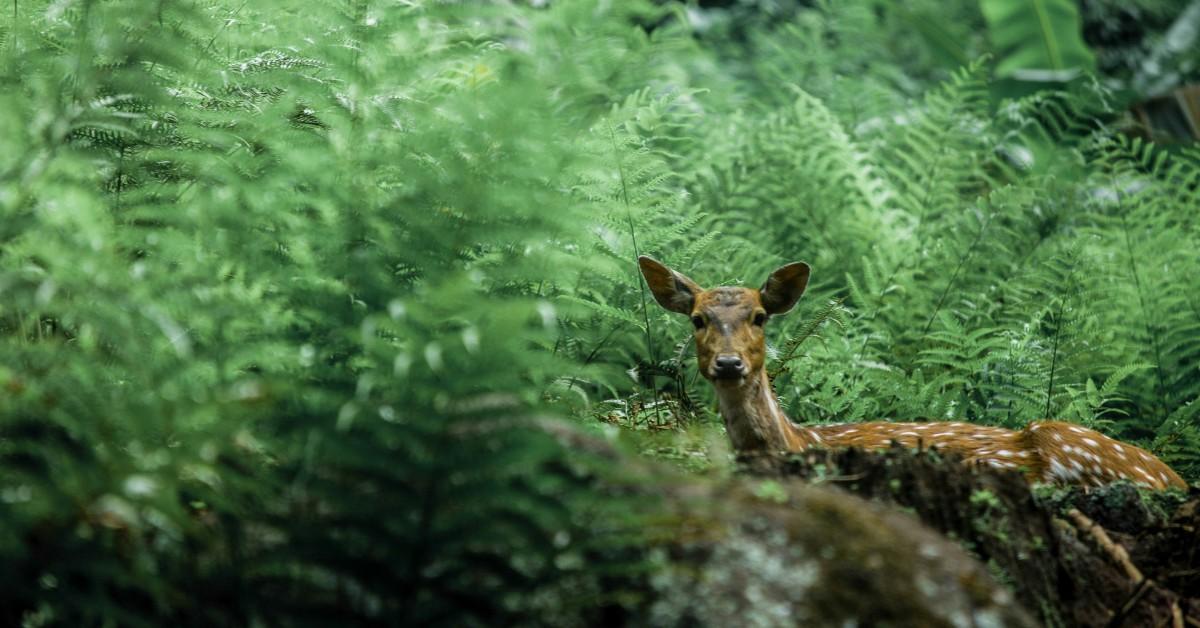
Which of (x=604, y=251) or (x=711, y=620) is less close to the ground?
(x=711, y=620)

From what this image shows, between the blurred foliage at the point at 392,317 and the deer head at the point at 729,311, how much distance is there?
183mm

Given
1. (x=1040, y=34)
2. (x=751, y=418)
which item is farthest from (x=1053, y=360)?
(x=1040, y=34)

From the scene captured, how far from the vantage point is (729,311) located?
4.45 metres

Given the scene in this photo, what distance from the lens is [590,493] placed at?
2.04 metres

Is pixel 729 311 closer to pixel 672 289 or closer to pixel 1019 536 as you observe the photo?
pixel 672 289

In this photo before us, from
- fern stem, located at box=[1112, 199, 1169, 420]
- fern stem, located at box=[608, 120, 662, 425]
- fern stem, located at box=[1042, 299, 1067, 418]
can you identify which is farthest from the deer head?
fern stem, located at box=[1112, 199, 1169, 420]

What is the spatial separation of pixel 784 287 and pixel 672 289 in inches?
16.7

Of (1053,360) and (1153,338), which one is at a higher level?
(1053,360)

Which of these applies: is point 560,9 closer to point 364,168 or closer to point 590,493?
point 364,168

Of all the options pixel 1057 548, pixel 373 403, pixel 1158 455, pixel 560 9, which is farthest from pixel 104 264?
pixel 1158 455

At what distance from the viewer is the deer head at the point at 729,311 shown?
14.1 feet

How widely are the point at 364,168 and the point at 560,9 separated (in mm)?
2583

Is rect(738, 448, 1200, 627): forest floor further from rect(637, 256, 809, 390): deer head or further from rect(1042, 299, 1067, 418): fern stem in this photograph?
rect(1042, 299, 1067, 418): fern stem

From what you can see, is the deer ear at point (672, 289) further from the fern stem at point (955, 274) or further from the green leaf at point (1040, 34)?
the green leaf at point (1040, 34)
